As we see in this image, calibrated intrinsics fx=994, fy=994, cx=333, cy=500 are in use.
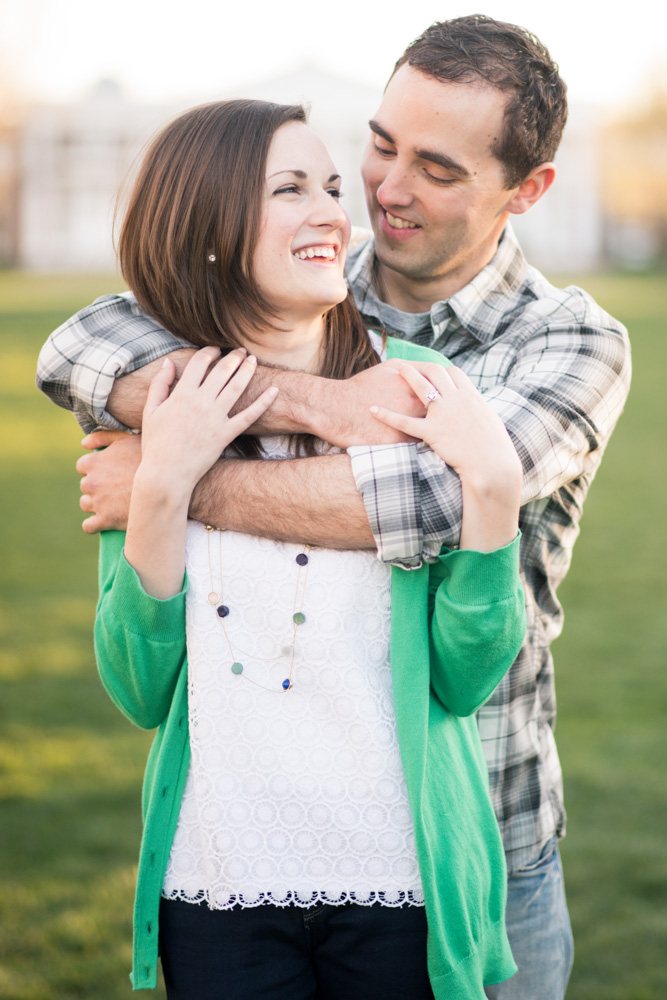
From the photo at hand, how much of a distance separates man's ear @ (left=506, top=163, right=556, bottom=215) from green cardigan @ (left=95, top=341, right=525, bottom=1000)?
46.7 inches

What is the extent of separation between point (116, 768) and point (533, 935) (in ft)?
9.66

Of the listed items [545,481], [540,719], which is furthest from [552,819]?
[545,481]

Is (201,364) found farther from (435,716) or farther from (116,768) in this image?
(116,768)

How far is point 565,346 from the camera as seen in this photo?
206 cm

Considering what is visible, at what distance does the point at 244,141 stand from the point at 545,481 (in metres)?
0.84

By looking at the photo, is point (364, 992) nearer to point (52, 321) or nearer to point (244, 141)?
point (244, 141)

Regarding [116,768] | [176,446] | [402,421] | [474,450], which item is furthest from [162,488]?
[116,768]

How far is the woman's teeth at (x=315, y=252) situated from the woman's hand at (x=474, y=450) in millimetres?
331

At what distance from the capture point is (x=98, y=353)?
191 cm

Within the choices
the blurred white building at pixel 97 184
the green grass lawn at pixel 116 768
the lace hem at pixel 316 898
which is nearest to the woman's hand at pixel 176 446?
the lace hem at pixel 316 898

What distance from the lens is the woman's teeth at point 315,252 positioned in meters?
1.88

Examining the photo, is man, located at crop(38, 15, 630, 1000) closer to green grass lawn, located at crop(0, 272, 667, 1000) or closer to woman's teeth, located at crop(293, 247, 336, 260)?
woman's teeth, located at crop(293, 247, 336, 260)

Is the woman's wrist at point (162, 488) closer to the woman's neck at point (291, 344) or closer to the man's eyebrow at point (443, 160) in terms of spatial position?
the woman's neck at point (291, 344)

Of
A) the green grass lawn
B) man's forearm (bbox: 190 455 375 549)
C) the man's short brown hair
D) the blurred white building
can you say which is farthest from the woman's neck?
the blurred white building
